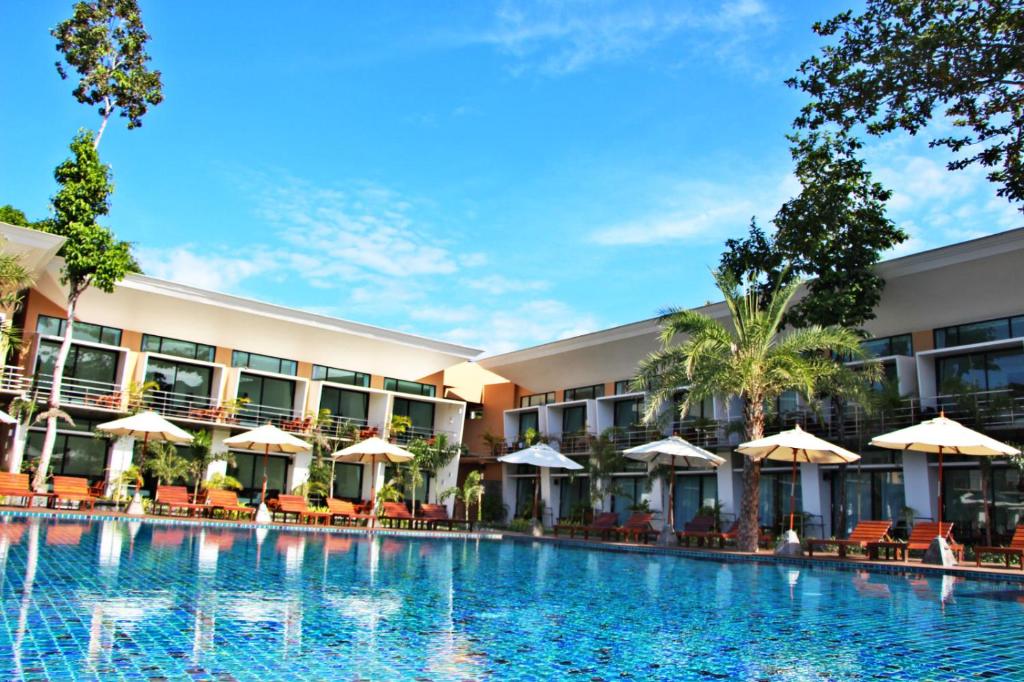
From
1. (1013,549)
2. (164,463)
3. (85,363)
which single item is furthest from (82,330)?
(1013,549)

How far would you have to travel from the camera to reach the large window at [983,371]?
19.8m

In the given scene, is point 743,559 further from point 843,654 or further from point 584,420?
point 584,420

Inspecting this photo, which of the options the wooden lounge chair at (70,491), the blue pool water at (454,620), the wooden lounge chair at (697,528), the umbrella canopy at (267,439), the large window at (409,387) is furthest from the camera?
the large window at (409,387)

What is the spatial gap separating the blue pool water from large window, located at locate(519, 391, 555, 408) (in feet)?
67.9

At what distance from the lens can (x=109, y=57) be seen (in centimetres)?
2386

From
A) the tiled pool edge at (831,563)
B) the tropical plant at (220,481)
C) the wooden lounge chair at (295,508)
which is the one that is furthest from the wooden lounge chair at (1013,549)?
the tropical plant at (220,481)

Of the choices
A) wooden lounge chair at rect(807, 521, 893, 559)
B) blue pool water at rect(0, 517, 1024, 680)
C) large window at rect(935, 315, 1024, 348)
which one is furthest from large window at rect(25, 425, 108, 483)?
large window at rect(935, 315, 1024, 348)

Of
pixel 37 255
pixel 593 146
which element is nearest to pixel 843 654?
pixel 593 146

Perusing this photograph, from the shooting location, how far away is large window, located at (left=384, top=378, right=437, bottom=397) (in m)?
33.7

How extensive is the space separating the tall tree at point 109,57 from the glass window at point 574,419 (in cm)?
1851

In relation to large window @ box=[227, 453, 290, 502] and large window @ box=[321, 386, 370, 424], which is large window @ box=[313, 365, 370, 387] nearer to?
large window @ box=[321, 386, 370, 424]

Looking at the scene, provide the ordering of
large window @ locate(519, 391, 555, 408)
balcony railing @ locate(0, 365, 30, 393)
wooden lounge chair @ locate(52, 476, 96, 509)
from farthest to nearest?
large window @ locate(519, 391, 555, 408)
balcony railing @ locate(0, 365, 30, 393)
wooden lounge chair @ locate(52, 476, 96, 509)

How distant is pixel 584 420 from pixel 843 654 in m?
25.8

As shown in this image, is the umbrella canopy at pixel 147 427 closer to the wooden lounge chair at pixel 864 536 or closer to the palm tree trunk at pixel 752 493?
the palm tree trunk at pixel 752 493
